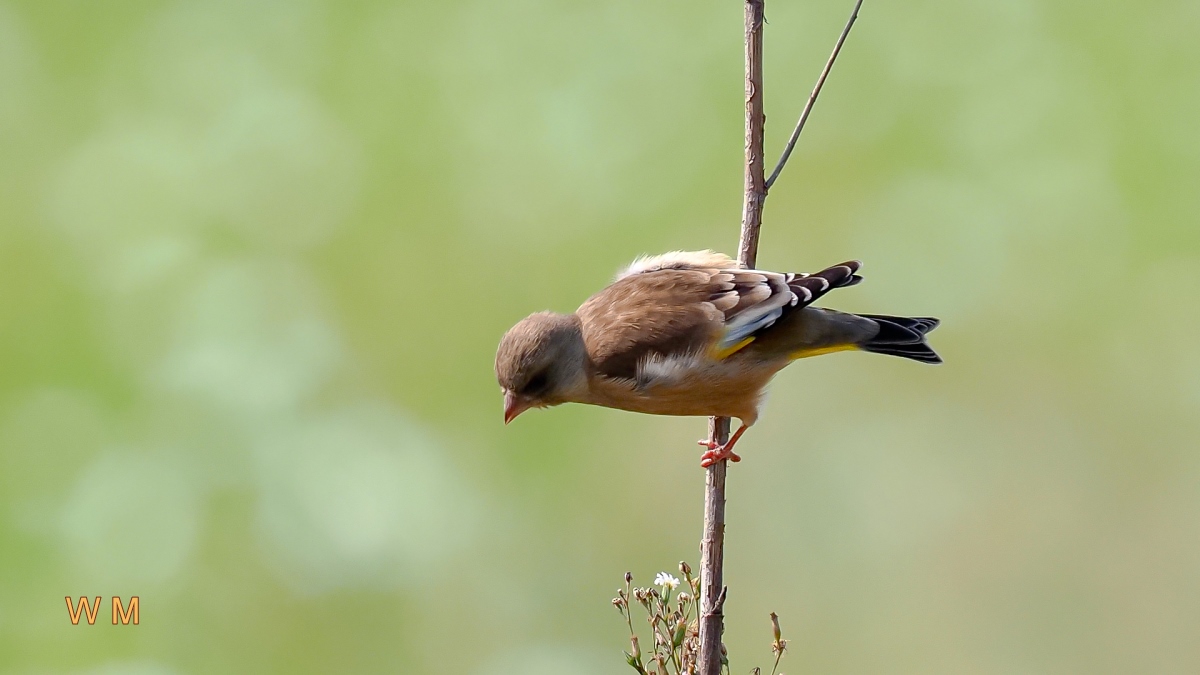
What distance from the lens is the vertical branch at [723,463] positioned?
2.23m

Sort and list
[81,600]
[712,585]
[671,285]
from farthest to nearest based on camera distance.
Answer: [81,600] < [671,285] < [712,585]

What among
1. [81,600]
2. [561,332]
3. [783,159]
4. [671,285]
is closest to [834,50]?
[783,159]

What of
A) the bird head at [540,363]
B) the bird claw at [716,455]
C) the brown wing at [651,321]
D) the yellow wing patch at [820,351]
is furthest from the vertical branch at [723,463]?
the bird head at [540,363]

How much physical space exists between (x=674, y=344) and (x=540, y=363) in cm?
35

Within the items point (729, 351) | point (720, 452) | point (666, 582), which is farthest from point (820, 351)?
point (666, 582)

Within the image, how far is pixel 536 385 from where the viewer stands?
2.60m

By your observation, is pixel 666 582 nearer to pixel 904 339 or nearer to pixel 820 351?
pixel 820 351

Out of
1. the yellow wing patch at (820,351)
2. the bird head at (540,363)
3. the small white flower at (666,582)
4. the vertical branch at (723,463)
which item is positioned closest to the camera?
the small white flower at (666,582)

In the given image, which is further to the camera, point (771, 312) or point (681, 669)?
point (771, 312)

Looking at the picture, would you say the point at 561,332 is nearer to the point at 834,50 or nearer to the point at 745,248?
the point at 745,248

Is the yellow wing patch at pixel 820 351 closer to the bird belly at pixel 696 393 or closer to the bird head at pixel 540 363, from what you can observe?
the bird belly at pixel 696 393

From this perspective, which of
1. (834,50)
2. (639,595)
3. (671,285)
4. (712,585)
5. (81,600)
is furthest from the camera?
(81,600)

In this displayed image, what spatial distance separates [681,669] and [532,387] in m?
0.86

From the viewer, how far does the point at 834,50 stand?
255 cm
